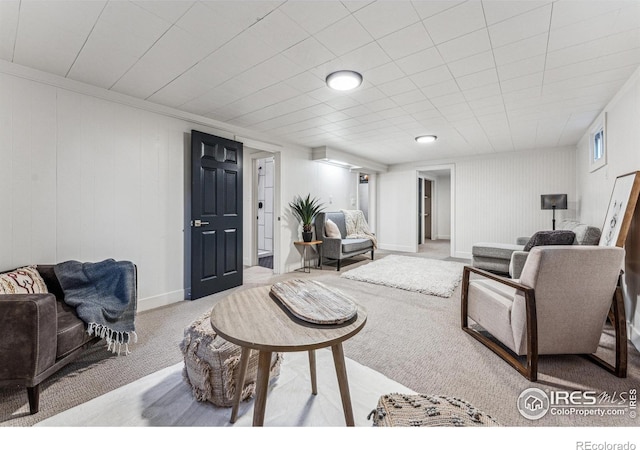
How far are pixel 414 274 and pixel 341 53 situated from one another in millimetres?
3465

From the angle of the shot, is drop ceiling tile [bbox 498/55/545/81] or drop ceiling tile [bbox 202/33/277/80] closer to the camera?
drop ceiling tile [bbox 202/33/277/80]

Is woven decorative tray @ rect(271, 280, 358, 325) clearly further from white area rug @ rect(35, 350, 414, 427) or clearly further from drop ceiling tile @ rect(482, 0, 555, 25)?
drop ceiling tile @ rect(482, 0, 555, 25)

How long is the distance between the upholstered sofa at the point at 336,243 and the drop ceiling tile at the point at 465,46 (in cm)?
326

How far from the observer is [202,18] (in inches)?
64.5

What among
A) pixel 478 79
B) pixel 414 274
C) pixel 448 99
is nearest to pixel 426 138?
pixel 448 99

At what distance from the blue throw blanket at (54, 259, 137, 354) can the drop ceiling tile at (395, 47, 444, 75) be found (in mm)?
2811

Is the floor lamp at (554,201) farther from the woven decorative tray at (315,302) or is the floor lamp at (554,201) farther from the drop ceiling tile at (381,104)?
the woven decorative tray at (315,302)

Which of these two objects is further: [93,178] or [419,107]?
[419,107]

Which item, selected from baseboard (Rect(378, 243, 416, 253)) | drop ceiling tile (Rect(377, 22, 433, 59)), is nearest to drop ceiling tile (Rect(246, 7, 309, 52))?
drop ceiling tile (Rect(377, 22, 433, 59))

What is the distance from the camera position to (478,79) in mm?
2438

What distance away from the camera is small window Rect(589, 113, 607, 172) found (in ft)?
10.2

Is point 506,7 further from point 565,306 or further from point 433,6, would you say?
point 565,306

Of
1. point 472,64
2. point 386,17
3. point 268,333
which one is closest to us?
point 268,333

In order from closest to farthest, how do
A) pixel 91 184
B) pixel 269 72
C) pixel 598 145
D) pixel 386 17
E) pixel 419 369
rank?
1. pixel 386 17
2. pixel 419 369
3. pixel 269 72
4. pixel 91 184
5. pixel 598 145
